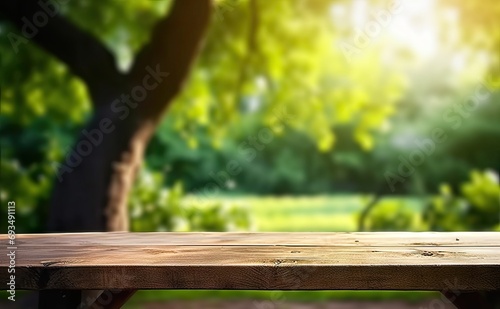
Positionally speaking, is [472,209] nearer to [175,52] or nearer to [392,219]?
[392,219]

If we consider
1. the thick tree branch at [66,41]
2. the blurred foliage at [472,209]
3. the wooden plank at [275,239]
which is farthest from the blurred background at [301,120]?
the wooden plank at [275,239]

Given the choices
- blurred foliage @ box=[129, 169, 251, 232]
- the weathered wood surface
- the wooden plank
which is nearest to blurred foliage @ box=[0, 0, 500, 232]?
blurred foliage @ box=[129, 169, 251, 232]

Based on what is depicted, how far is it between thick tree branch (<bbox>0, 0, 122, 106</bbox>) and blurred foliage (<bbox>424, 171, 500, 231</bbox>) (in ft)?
13.8

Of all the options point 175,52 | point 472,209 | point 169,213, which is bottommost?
point 472,209

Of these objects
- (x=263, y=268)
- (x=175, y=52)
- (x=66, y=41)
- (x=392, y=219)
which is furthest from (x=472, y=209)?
(x=263, y=268)

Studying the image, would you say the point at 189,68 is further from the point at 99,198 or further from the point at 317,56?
the point at 317,56

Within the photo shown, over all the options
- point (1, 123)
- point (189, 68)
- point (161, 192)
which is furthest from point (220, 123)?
point (1, 123)

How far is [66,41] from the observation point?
5.49 meters

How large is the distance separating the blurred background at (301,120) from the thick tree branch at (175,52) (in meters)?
0.63

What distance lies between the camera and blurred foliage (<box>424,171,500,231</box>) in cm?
746

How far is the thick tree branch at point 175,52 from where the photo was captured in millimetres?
5484

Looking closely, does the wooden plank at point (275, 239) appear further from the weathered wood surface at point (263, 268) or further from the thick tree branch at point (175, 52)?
the thick tree branch at point (175, 52)

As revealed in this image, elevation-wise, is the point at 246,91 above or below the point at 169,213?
above

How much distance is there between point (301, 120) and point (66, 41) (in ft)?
9.92
